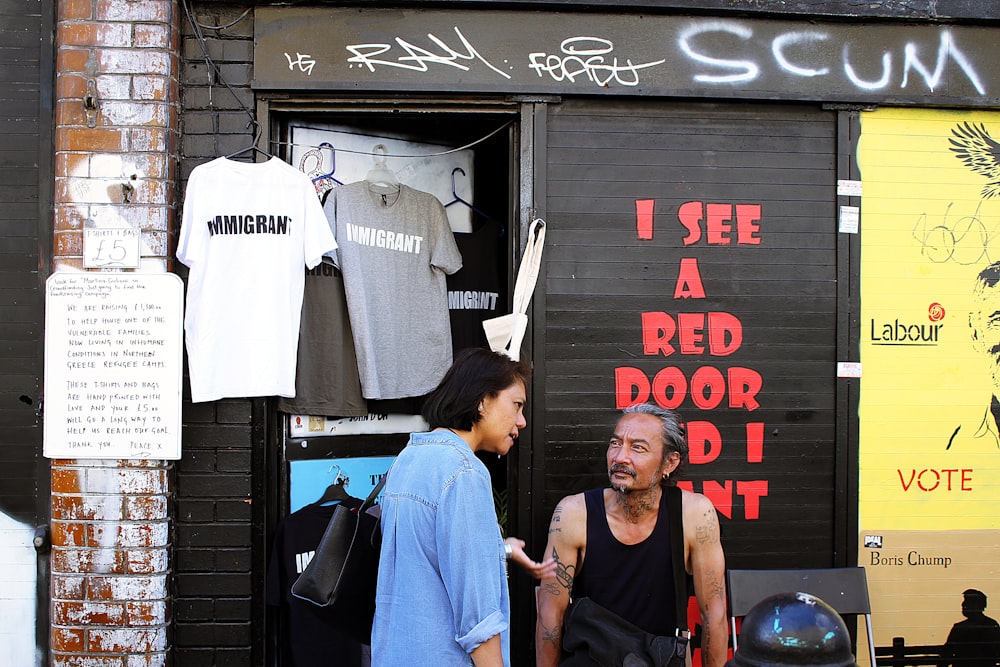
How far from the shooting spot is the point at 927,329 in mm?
4379

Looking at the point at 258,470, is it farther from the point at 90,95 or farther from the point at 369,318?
the point at 90,95

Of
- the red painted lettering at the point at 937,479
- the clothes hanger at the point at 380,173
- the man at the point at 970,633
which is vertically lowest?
the man at the point at 970,633

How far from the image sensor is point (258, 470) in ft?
13.4

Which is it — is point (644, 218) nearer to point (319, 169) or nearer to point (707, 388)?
point (707, 388)

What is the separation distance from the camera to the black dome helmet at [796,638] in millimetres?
1818

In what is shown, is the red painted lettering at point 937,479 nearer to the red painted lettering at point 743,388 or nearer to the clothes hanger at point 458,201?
the red painted lettering at point 743,388

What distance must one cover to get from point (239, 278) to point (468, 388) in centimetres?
180

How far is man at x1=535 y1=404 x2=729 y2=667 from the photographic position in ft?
11.5

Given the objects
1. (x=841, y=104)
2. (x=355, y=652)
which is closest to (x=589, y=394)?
(x=355, y=652)

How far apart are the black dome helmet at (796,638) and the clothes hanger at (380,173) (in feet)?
10.9

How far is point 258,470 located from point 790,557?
9.00ft

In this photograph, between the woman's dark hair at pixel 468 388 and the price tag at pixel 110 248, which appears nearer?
the woman's dark hair at pixel 468 388

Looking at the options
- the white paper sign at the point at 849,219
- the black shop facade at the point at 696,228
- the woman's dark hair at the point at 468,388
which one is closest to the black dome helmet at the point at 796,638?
the woman's dark hair at the point at 468,388

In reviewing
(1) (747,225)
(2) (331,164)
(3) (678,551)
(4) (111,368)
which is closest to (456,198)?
(2) (331,164)
